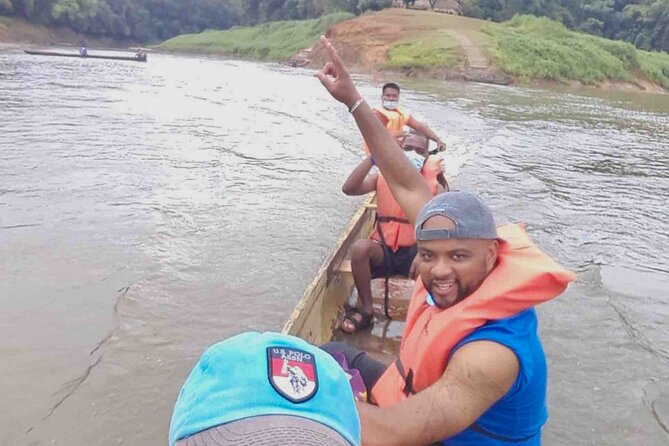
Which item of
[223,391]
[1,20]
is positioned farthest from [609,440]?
[1,20]

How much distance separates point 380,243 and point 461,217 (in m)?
2.59

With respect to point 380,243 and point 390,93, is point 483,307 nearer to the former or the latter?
point 380,243

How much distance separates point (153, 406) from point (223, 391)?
3508 mm

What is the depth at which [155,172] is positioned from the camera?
10117 millimetres

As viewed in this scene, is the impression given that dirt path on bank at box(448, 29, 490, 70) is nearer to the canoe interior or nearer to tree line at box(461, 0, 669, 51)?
tree line at box(461, 0, 669, 51)

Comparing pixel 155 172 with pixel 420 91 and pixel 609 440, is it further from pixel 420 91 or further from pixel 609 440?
pixel 420 91

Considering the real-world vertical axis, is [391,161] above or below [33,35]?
above

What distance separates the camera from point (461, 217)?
213 centimetres

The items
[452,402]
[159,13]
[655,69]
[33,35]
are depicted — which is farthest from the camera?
[159,13]

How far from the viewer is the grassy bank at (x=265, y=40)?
49.6 m

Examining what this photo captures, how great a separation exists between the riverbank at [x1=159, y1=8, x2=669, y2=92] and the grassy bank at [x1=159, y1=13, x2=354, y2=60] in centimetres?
498

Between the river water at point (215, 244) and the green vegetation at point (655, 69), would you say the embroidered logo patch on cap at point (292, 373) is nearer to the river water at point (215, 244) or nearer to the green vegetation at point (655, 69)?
the river water at point (215, 244)

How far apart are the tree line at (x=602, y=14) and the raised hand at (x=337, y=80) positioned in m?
49.9

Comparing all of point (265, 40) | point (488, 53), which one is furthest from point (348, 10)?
point (488, 53)
